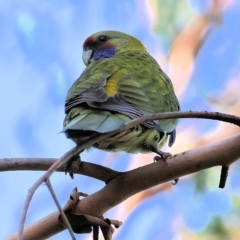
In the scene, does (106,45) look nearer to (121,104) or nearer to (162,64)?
(162,64)

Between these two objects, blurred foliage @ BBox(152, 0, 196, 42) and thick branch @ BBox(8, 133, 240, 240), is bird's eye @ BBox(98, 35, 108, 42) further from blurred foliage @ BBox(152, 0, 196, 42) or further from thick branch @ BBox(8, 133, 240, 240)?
thick branch @ BBox(8, 133, 240, 240)

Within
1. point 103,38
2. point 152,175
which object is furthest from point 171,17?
point 152,175

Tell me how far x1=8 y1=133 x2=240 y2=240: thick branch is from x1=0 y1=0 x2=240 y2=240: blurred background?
72 cm

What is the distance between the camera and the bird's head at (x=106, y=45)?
135 centimetres

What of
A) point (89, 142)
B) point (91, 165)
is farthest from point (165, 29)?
point (89, 142)

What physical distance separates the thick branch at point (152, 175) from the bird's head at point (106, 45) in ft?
2.30

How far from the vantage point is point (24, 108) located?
1465 mm

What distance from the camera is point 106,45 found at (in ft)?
4.54

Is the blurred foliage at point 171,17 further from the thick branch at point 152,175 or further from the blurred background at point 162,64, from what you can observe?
the thick branch at point 152,175

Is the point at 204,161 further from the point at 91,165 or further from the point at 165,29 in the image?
the point at 165,29

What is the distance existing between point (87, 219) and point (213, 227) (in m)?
0.78

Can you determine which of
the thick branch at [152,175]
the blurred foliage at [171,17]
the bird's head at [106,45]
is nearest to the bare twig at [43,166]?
the thick branch at [152,175]

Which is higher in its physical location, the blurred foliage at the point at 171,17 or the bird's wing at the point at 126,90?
the blurred foliage at the point at 171,17

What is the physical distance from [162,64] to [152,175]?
3.01ft
